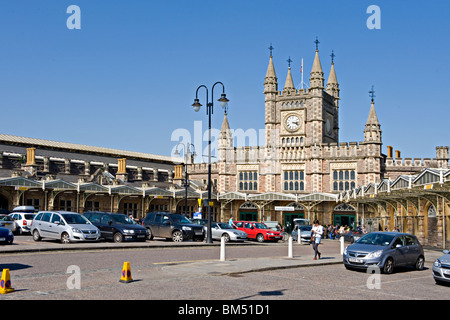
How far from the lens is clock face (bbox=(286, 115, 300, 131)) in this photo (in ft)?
201

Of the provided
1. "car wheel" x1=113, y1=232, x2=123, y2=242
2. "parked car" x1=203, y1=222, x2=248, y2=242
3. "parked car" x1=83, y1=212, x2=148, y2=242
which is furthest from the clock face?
"car wheel" x1=113, y1=232, x2=123, y2=242

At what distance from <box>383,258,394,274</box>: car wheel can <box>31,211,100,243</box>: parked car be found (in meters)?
13.6

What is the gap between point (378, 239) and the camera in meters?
18.6

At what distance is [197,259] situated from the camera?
20.0 m

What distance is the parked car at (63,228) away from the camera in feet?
79.4

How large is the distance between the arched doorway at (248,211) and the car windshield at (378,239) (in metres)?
41.5

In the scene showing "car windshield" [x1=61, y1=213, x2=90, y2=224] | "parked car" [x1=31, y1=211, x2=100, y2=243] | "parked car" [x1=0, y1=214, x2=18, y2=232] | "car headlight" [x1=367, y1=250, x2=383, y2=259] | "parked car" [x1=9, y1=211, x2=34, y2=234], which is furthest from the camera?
"parked car" [x1=9, y1=211, x2=34, y2=234]

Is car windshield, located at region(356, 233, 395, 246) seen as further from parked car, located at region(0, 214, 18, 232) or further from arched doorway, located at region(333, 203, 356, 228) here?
arched doorway, located at region(333, 203, 356, 228)

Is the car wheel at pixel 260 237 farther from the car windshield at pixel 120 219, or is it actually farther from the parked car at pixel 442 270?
the parked car at pixel 442 270

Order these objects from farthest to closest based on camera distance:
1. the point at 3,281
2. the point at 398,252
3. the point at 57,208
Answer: the point at 57,208 < the point at 398,252 < the point at 3,281

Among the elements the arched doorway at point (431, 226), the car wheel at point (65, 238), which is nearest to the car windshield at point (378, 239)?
the car wheel at point (65, 238)

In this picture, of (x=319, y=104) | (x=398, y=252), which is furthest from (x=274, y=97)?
(x=398, y=252)
